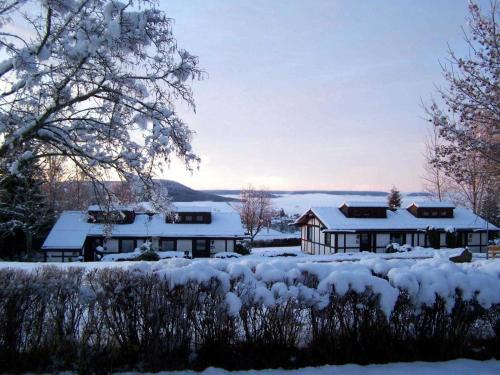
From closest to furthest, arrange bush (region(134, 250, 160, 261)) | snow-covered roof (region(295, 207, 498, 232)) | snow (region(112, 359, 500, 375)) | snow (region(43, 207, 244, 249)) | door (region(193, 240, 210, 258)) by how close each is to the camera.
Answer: snow (region(112, 359, 500, 375)) < bush (region(134, 250, 160, 261)) < snow (region(43, 207, 244, 249)) < door (region(193, 240, 210, 258)) < snow-covered roof (region(295, 207, 498, 232))

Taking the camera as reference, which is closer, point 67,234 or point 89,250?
point 67,234

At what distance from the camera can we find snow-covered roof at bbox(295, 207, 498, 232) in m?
32.4

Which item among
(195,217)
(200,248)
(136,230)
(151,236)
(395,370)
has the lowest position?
(200,248)

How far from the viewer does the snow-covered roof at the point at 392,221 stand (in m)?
32.4

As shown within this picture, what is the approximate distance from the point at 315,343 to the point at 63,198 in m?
33.7

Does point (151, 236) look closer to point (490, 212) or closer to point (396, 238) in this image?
point (396, 238)

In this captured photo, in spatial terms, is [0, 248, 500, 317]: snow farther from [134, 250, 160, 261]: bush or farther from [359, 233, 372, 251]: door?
[359, 233, 372, 251]: door

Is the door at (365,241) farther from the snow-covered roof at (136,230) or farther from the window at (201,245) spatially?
the window at (201,245)

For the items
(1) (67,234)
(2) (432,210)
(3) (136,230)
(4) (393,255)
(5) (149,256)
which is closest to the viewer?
(5) (149,256)

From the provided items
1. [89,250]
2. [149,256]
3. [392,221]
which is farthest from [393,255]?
[89,250]

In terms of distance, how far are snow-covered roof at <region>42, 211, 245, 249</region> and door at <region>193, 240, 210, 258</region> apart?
0.80 m

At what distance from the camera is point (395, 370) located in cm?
637

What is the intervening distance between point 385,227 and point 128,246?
19.6m

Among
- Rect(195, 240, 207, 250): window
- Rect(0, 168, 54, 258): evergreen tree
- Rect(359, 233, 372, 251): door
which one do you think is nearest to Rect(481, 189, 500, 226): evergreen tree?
Rect(359, 233, 372, 251): door
